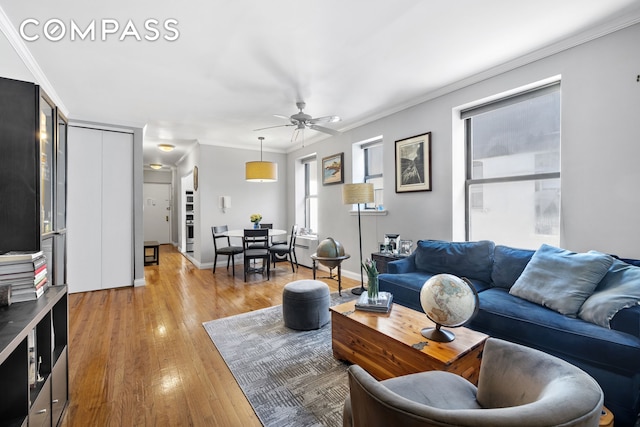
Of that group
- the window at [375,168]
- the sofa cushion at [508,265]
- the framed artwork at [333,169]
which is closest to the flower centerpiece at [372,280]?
the sofa cushion at [508,265]

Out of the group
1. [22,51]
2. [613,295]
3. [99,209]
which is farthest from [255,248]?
[613,295]

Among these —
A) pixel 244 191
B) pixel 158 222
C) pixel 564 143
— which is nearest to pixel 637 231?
pixel 564 143

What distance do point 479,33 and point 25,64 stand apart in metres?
3.98

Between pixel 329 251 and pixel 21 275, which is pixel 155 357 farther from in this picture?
pixel 329 251

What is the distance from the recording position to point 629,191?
2.20 m

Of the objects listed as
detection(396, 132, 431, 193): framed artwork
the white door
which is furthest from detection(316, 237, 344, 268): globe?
the white door

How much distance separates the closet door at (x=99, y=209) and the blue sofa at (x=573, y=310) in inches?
173

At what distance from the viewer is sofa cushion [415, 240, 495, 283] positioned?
2.84 m

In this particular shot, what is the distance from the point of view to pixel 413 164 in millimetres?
3854

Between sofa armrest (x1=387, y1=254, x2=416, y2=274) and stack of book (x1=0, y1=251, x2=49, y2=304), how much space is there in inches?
113

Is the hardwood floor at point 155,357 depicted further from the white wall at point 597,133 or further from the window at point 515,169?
the white wall at point 597,133

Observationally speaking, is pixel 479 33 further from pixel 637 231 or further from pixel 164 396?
pixel 164 396

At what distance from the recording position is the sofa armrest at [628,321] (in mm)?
1645

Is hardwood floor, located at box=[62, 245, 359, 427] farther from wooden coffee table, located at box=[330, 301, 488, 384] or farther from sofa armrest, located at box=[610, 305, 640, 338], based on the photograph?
sofa armrest, located at box=[610, 305, 640, 338]
